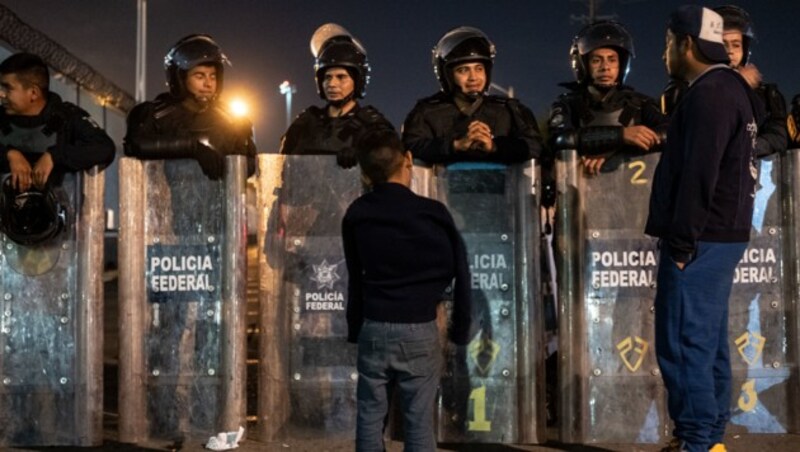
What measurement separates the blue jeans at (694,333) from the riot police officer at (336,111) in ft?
7.63

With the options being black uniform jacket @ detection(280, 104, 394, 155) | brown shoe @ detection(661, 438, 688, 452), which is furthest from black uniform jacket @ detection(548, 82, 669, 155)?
brown shoe @ detection(661, 438, 688, 452)

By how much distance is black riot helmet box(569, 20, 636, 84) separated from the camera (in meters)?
6.20

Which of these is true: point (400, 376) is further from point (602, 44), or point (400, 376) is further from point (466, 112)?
point (602, 44)

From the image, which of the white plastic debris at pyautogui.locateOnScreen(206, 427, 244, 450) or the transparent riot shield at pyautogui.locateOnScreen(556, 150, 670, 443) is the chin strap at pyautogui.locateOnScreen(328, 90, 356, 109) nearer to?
the transparent riot shield at pyautogui.locateOnScreen(556, 150, 670, 443)

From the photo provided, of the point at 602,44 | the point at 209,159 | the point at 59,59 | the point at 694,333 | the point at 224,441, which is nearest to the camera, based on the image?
the point at 694,333

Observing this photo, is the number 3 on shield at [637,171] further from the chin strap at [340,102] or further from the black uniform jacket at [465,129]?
the chin strap at [340,102]

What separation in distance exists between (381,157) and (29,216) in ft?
8.30

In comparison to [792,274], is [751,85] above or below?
above

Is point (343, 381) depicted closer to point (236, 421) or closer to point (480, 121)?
point (236, 421)

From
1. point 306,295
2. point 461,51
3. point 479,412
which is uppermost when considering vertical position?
point 461,51

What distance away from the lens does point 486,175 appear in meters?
5.77

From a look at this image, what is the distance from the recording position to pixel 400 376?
165 inches

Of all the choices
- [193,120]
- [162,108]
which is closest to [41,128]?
[162,108]

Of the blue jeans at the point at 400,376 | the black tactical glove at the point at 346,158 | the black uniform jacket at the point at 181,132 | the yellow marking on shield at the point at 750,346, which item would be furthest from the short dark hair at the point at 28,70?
the yellow marking on shield at the point at 750,346
